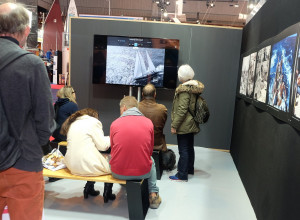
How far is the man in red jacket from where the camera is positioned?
2.70 meters

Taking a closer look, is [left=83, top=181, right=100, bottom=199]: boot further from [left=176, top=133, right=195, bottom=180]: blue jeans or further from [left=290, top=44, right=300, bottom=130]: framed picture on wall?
[left=290, top=44, right=300, bottom=130]: framed picture on wall

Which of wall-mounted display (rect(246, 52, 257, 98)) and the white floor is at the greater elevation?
wall-mounted display (rect(246, 52, 257, 98))

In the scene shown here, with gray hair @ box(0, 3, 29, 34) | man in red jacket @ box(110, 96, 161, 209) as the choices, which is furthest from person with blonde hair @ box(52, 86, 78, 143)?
gray hair @ box(0, 3, 29, 34)

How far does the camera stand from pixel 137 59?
5.32m

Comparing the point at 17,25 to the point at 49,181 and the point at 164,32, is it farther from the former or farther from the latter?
the point at 164,32

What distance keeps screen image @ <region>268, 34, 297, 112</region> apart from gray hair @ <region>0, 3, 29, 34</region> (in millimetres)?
1815

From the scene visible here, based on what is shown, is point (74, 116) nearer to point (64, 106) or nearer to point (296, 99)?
point (64, 106)

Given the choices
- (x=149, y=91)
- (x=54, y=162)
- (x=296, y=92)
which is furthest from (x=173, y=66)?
(x=296, y=92)

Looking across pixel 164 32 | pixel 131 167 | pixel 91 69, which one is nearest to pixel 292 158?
pixel 131 167

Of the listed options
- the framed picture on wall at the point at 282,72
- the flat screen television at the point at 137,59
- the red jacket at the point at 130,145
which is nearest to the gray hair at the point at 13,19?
the red jacket at the point at 130,145

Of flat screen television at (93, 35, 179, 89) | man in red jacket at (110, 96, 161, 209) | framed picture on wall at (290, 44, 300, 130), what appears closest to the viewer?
framed picture on wall at (290, 44, 300, 130)

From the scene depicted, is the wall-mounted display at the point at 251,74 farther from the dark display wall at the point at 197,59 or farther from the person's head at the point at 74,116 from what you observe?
the person's head at the point at 74,116

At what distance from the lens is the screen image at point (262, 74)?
9.64 ft

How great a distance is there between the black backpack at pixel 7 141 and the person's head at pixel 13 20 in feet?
0.43
